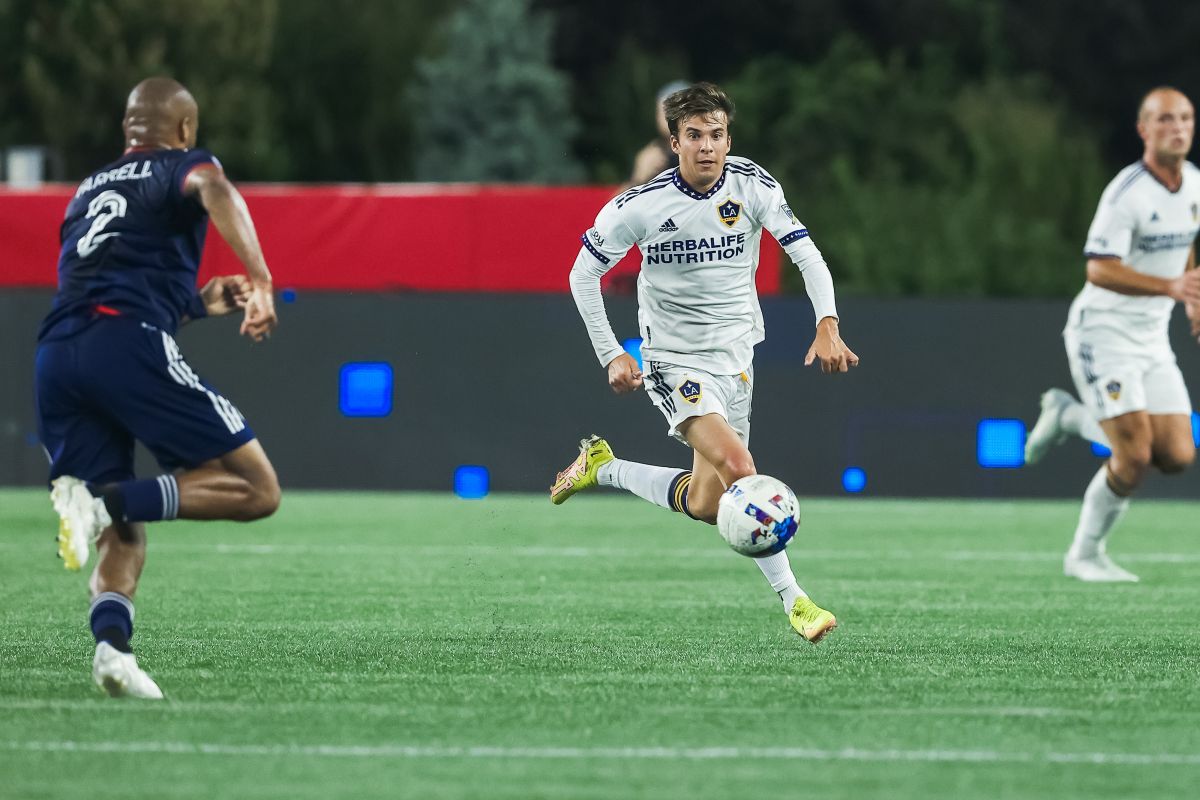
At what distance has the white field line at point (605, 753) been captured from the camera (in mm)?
5699

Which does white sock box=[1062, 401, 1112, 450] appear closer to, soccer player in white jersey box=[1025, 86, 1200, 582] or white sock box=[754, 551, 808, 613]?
soccer player in white jersey box=[1025, 86, 1200, 582]

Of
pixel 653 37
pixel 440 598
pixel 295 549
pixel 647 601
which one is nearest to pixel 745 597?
pixel 647 601

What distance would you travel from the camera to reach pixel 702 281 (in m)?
8.27

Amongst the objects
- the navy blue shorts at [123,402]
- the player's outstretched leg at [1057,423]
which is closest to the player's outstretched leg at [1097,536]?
the player's outstretched leg at [1057,423]

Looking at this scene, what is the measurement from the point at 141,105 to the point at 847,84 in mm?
40518

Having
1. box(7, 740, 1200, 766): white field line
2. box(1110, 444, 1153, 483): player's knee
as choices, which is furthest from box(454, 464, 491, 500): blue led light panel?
box(7, 740, 1200, 766): white field line

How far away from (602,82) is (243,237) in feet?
139

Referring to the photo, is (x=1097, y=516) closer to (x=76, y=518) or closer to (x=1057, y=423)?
(x=1057, y=423)

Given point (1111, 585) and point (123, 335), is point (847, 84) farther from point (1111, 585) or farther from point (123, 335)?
point (123, 335)

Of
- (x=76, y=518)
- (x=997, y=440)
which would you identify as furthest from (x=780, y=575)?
(x=997, y=440)

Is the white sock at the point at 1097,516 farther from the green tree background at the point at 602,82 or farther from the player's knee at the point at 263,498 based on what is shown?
the green tree background at the point at 602,82

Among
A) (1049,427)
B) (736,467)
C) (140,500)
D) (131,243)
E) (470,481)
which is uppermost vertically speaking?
(131,243)

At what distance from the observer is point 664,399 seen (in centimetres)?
828

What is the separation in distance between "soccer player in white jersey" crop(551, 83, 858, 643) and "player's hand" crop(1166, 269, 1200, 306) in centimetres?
219
